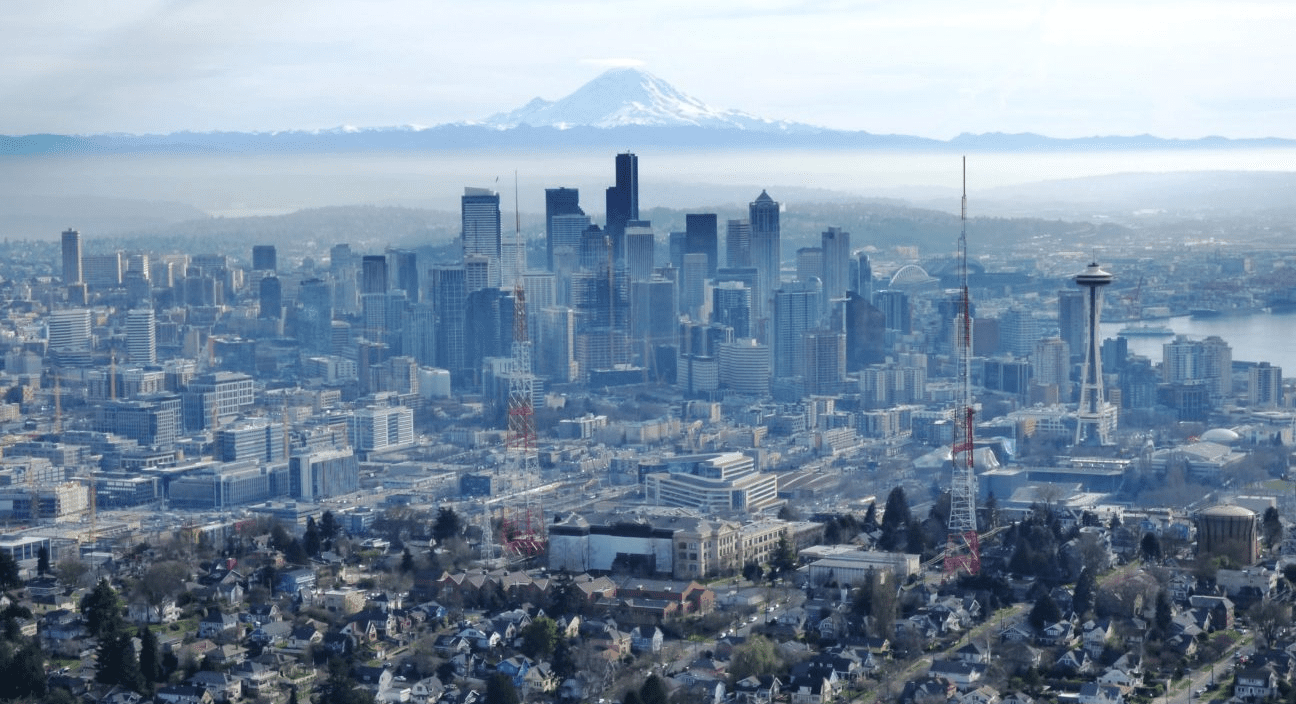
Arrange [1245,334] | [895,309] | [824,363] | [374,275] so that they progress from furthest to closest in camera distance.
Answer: [374,275], [895,309], [1245,334], [824,363]

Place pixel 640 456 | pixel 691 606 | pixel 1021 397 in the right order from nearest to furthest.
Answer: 1. pixel 691 606
2. pixel 640 456
3. pixel 1021 397

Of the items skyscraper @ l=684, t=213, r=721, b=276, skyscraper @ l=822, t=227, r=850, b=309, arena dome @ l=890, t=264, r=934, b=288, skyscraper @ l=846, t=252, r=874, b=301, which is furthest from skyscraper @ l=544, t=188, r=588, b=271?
arena dome @ l=890, t=264, r=934, b=288

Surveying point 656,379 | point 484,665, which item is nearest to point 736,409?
point 656,379

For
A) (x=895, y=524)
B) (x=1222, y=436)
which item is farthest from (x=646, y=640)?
(x=1222, y=436)

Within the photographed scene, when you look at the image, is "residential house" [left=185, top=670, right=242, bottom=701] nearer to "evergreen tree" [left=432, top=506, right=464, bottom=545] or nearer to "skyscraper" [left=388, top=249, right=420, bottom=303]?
"evergreen tree" [left=432, top=506, right=464, bottom=545]

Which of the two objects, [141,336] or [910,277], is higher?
[910,277]

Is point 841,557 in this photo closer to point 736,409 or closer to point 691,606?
point 691,606

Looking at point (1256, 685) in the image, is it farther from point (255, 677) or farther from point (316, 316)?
point (316, 316)
